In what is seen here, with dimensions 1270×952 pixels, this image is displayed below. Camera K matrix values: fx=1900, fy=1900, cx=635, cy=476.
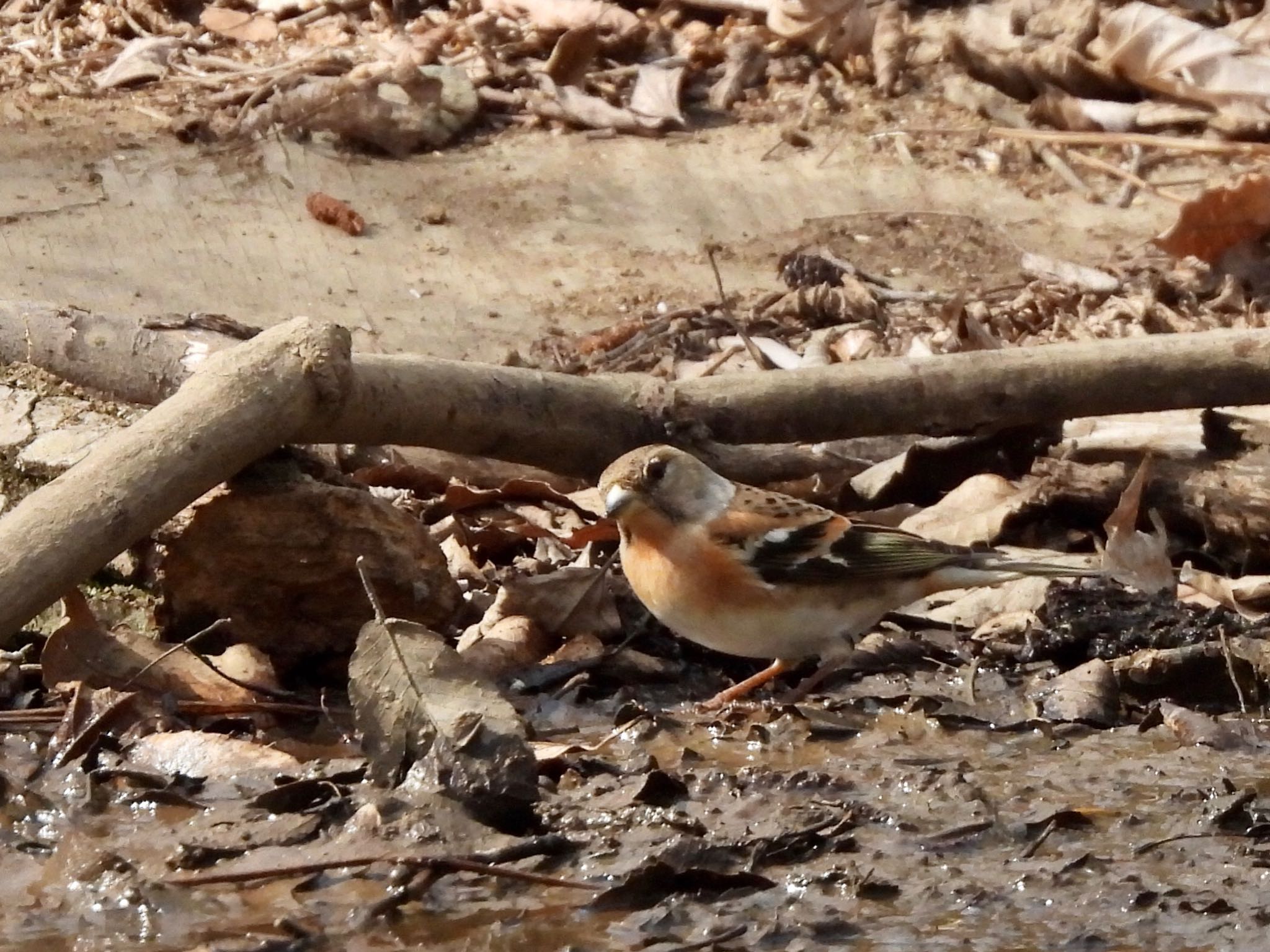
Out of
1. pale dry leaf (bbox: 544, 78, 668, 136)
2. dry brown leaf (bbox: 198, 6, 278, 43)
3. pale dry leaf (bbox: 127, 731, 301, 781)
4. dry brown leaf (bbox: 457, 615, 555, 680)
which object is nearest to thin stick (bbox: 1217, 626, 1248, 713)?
dry brown leaf (bbox: 457, 615, 555, 680)

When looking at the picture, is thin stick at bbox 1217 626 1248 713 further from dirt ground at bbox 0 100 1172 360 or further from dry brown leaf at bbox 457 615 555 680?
dirt ground at bbox 0 100 1172 360

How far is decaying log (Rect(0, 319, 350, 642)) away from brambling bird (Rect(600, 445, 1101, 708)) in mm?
824

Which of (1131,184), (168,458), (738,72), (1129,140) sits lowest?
(1131,184)

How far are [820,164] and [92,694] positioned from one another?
16.9 feet

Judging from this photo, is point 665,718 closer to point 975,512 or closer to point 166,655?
point 166,655

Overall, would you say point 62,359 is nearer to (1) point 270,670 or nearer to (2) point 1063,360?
(1) point 270,670

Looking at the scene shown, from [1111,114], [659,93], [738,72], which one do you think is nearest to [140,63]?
[659,93]

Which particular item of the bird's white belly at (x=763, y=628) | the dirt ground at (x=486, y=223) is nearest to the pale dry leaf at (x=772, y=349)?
the dirt ground at (x=486, y=223)

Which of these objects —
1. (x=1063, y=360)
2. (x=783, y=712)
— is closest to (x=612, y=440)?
(x=783, y=712)

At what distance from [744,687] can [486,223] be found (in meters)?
3.82

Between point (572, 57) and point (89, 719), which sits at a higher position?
point (89, 719)

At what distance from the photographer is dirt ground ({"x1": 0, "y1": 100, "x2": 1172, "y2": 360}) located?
24.4 ft

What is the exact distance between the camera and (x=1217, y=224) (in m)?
7.56

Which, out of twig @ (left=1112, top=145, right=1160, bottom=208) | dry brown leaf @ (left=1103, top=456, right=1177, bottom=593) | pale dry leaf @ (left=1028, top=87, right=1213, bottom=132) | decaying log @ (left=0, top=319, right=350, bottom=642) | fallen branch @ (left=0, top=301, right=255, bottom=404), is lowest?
twig @ (left=1112, top=145, right=1160, bottom=208)
